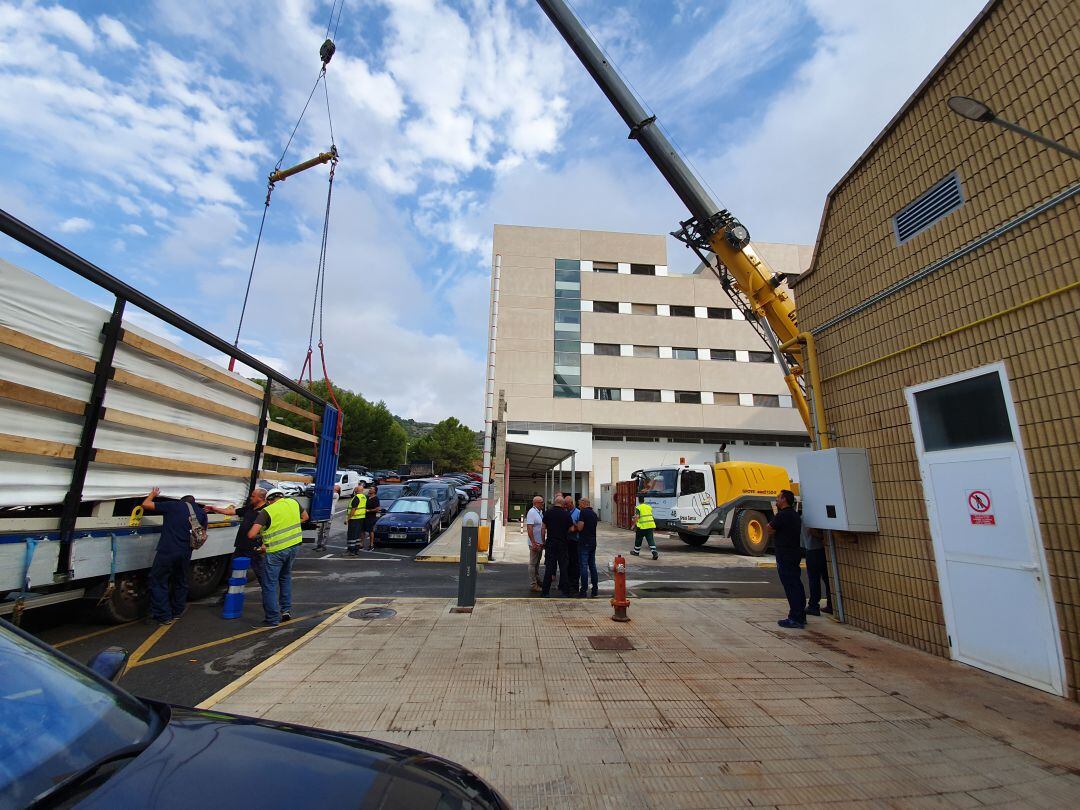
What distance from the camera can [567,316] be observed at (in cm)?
3089

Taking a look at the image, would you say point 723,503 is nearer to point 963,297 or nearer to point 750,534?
point 750,534

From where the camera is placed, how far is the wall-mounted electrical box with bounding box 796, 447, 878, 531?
19.5ft

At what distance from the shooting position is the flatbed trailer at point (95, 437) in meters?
4.25

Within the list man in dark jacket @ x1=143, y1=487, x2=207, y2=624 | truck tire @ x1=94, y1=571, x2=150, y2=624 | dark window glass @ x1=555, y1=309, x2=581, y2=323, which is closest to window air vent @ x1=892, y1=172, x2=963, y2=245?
man in dark jacket @ x1=143, y1=487, x2=207, y2=624

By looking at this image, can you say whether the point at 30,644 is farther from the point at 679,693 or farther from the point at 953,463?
the point at 953,463

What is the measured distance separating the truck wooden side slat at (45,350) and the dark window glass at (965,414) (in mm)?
8765

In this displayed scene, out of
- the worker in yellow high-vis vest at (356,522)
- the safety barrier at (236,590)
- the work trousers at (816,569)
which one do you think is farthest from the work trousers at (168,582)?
the work trousers at (816,569)

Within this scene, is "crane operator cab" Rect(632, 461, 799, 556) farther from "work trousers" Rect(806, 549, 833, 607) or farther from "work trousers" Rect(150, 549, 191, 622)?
"work trousers" Rect(150, 549, 191, 622)

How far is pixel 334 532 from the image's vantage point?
16391 millimetres

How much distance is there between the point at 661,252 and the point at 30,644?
3413 centimetres

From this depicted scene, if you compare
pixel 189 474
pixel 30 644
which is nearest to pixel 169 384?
pixel 189 474

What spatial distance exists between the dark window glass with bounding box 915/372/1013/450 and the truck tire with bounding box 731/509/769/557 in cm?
1031

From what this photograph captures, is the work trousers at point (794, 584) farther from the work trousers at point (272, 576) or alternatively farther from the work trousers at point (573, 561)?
the work trousers at point (272, 576)

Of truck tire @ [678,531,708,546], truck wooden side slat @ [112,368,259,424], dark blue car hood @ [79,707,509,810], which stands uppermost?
truck wooden side slat @ [112,368,259,424]
